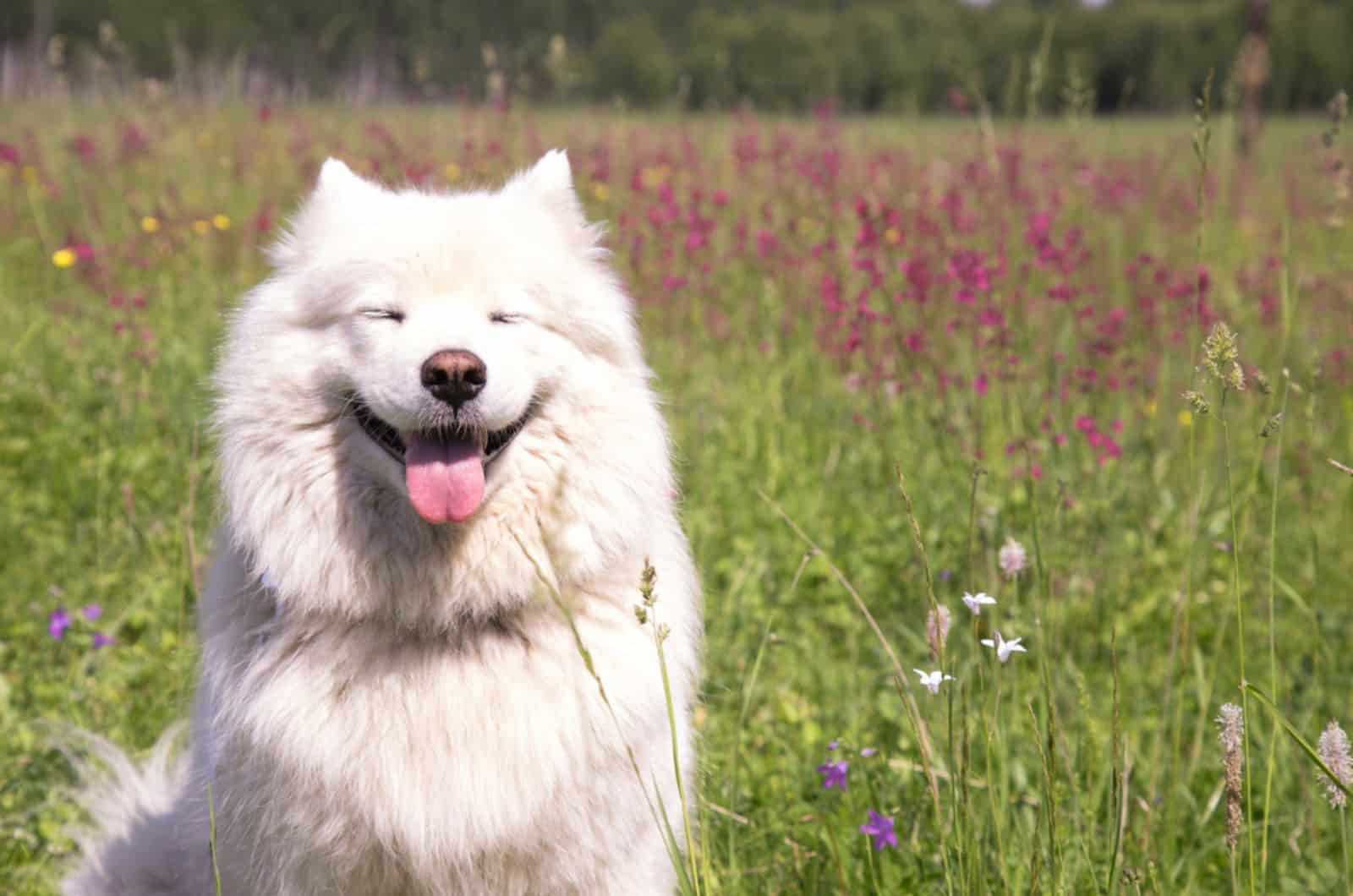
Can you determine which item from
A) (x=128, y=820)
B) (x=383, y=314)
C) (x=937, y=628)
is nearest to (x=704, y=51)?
(x=383, y=314)

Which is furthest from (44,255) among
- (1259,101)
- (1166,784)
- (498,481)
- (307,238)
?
(1259,101)

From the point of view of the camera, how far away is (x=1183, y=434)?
521cm

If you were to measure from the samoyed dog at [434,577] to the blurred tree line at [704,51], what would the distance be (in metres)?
1.51

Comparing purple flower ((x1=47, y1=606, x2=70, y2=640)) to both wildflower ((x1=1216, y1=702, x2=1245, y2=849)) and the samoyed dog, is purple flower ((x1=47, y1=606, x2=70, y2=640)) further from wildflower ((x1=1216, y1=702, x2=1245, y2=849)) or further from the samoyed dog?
wildflower ((x1=1216, y1=702, x2=1245, y2=849))

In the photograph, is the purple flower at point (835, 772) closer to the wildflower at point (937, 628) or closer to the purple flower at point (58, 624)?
the wildflower at point (937, 628)

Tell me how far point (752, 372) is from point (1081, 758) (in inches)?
117

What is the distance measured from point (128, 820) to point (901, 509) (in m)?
2.83

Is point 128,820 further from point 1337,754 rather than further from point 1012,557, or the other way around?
point 1337,754

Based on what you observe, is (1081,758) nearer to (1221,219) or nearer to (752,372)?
(752,372)

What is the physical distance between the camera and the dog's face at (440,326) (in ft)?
7.09

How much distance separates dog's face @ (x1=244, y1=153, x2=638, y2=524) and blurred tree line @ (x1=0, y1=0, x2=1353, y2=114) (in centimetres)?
144

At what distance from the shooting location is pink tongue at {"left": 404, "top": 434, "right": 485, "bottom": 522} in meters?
2.18

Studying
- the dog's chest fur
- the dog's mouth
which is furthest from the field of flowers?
the dog's mouth

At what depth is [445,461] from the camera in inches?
87.5
